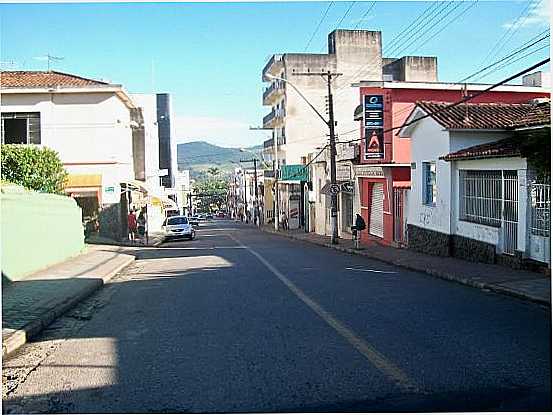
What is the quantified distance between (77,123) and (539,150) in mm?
25902

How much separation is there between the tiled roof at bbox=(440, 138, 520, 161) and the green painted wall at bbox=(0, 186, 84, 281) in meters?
11.6

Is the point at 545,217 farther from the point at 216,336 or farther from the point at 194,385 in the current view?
the point at 194,385

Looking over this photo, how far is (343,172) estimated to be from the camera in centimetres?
3856

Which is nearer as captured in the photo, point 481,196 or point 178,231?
point 481,196

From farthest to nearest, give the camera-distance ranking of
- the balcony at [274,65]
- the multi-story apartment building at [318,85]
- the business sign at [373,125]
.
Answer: the balcony at [274,65], the multi-story apartment building at [318,85], the business sign at [373,125]

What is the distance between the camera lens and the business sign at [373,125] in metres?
31.0

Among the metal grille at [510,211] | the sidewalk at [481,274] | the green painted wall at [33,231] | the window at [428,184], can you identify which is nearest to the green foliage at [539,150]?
the metal grille at [510,211]

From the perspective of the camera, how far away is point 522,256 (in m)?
17.3

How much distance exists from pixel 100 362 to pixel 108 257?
58.0 ft

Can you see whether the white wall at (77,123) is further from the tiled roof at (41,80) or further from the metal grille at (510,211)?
the metal grille at (510,211)

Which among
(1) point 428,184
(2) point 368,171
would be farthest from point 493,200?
(2) point 368,171

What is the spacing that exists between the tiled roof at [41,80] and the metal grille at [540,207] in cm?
2544

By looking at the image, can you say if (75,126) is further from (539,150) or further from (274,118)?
(274,118)

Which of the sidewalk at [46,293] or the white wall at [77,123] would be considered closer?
the sidewalk at [46,293]
